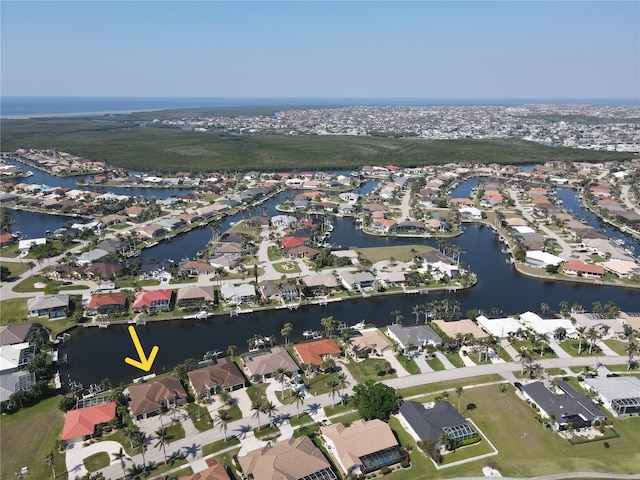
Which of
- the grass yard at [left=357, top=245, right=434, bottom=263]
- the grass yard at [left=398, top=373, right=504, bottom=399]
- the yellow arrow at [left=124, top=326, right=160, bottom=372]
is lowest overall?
the grass yard at [left=398, top=373, right=504, bottom=399]

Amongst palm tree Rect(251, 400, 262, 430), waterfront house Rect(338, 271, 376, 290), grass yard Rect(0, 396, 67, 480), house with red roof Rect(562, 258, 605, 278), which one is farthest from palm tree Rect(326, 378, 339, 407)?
house with red roof Rect(562, 258, 605, 278)

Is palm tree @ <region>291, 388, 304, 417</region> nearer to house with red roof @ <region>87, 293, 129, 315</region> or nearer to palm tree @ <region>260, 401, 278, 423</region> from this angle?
palm tree @ <region>260, 401, 278, 423</region>

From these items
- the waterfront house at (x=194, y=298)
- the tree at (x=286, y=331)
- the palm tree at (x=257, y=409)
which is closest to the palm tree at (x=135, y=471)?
the palm tree at (x=257, y=409)

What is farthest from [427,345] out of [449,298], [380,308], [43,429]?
[43,429]

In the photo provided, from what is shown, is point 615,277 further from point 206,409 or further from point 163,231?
point 163,231

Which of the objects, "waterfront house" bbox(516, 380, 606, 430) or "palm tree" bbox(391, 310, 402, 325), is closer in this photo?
"waterfront house" bbox(516, 380, 606, 430)

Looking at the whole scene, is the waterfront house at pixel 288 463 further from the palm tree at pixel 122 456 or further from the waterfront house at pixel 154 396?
the waterfront house at pixel 154 396
